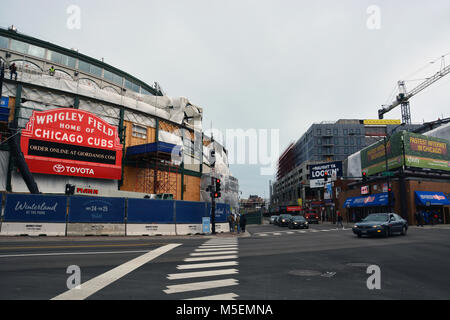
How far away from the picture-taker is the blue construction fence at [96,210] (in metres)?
18.1

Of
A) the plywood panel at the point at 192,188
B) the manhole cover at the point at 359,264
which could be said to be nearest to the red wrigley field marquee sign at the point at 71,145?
the plywood panel at the point at 192,188

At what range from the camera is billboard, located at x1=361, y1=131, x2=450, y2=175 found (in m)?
37.4

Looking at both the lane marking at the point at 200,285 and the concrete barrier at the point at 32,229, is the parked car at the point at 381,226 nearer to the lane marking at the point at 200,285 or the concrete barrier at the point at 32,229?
the lane marking at the point at 200,285

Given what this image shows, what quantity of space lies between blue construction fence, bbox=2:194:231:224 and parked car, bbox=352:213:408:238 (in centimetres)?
1213

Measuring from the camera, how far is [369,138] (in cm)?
10506

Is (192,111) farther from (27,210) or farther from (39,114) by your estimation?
(27,210)

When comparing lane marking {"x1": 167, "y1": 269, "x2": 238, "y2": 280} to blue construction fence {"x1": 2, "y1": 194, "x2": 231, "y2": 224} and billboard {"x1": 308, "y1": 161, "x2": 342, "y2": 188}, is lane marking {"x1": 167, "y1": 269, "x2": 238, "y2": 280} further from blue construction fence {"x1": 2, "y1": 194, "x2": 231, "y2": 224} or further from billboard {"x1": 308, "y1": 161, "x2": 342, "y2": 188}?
billboard {"x1": 308, "y1": 161, "x2": 342, "y2": 188}

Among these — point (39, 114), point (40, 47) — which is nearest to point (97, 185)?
point (39, 114)

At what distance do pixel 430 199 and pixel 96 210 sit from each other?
1418 inches

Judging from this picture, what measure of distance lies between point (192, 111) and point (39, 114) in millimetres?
22012

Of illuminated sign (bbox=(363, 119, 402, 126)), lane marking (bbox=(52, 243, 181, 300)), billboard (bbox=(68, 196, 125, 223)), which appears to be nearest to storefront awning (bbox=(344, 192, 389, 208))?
billboard (bbox=(68, 196, 125, 223))

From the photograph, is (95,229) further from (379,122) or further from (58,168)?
(379,122)

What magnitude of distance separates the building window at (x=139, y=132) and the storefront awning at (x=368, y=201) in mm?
30658

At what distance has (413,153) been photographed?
1492 inches
